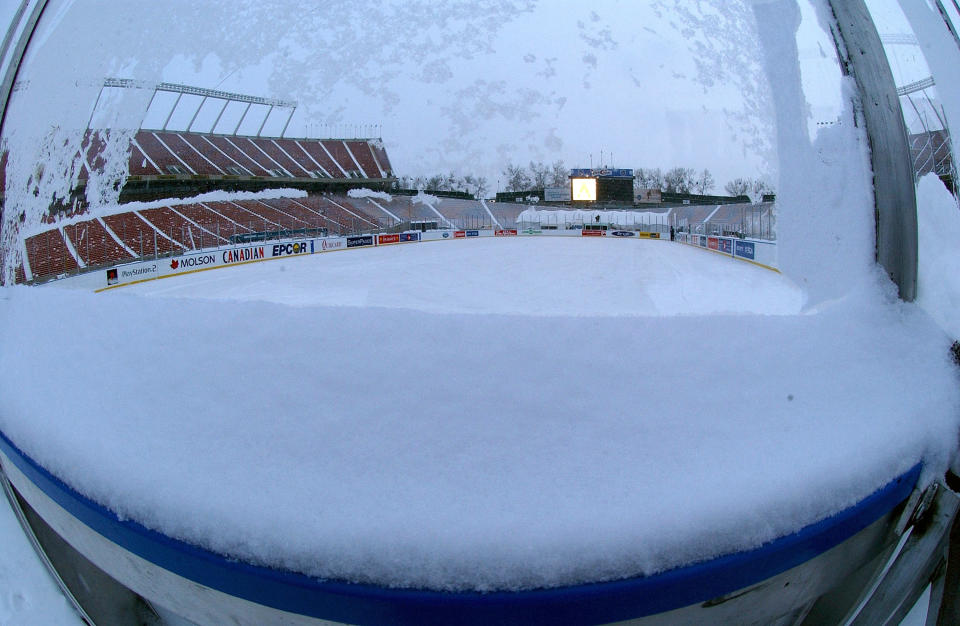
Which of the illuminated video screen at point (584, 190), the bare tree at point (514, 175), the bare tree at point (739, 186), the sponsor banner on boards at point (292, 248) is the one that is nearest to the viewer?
the bare tree at point (739, 186)

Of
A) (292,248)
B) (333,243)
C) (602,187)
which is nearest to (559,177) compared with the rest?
(602,187)

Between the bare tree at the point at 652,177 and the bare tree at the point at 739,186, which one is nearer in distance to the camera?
the bare tree at the point at 739,186

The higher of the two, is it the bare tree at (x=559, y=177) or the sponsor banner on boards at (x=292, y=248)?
the bare tree at (x=559, y=177)

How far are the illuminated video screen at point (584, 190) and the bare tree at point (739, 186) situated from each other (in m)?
21.6

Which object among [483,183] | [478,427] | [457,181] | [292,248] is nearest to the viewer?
[478,427]

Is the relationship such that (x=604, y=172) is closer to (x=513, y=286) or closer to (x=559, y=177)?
(x=559, y=177)

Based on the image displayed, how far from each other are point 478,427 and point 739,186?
167 cm

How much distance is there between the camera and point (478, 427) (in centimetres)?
90

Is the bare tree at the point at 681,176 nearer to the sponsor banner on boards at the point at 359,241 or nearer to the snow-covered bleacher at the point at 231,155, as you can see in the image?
the snow-covered bleacher at the point at 231,155

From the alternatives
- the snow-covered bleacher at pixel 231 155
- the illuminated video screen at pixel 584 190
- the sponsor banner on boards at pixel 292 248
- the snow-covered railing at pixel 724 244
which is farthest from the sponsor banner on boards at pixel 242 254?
the illuminated video screen at pixel 584 190

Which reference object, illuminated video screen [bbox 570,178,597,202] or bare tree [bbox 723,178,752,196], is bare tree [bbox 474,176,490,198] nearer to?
bare tree [bbox 723,178,752,196]

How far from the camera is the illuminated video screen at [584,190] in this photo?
22.9 meters

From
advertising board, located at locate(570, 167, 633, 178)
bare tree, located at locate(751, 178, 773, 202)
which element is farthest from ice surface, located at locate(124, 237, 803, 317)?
advertising board, located at locate(570, 167, 633, 178)

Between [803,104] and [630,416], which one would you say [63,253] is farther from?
[803,104]
